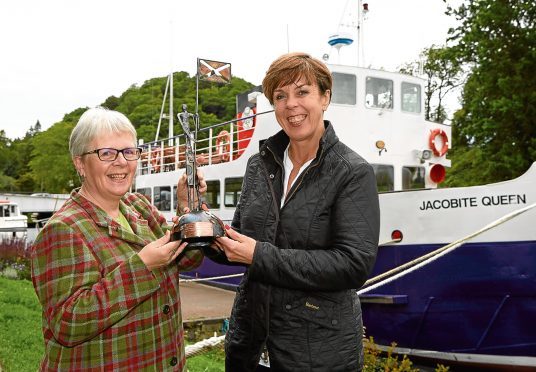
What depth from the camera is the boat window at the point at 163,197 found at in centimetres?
1247

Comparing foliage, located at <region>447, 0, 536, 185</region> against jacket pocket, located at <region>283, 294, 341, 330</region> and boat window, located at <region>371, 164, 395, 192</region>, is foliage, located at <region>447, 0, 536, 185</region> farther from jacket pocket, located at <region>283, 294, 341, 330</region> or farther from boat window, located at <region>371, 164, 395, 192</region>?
jacket pocket, located at <region>283, 294, 341, 330</region>

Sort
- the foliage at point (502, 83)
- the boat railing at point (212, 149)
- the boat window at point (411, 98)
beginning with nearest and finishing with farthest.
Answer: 1. the boat window at point (411, 98)
2. the boat railing at point (212, 149)
3. the foliage at point (502, 83)

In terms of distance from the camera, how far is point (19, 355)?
4.98m

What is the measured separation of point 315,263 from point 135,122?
4448 centimetres

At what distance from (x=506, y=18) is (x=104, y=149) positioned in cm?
1537

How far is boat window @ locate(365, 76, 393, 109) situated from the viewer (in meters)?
9.22

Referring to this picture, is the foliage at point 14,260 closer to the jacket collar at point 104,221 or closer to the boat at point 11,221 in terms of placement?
the jacket collar at point 104,221

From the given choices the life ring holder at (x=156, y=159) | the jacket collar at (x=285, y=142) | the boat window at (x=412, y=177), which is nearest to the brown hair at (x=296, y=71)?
the jacket collar at (x=285, y=142)

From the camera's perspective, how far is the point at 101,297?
170 centimetres

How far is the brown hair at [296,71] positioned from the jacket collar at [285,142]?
15 centimetres

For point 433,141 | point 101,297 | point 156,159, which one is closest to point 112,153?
point 101,297

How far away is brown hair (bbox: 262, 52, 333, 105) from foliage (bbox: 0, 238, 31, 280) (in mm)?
11458

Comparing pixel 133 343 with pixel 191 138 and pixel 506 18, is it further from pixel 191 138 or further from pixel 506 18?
pixel 506 18

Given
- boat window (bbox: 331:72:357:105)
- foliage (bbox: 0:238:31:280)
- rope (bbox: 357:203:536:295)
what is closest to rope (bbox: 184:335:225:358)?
rope (bbox: 357:203:536:295)
